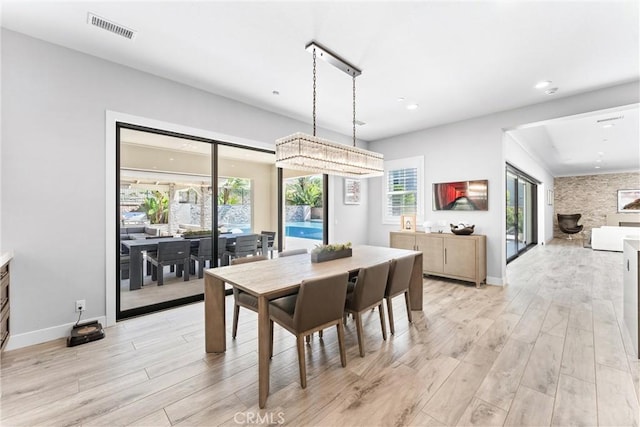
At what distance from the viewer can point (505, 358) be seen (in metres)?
2.31

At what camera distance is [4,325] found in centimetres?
234

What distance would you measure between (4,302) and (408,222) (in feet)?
17.5

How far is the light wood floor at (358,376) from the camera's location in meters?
1.69

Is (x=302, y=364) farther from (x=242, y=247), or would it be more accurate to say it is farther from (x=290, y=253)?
(x=242, y=247)

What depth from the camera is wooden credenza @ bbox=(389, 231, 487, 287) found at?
4.39 m

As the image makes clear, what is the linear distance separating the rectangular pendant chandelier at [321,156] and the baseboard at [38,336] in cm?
265

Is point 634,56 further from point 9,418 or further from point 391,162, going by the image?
point 9,418

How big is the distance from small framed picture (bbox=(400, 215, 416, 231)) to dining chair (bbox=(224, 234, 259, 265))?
2.78 metres

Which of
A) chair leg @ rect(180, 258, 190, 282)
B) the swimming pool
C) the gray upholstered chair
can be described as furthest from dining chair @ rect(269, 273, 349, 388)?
the swimming pool

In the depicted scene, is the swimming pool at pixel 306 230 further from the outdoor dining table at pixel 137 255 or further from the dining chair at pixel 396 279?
the dining chair at pixel 396 279

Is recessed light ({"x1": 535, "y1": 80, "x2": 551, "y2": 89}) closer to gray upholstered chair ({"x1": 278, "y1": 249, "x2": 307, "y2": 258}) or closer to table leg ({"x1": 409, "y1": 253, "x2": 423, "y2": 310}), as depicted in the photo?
table leg ({"x1": 409, "y1": 253, "x2": 423, "y2": 310})

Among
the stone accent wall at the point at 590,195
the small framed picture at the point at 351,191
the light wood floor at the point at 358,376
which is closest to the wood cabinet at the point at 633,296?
the light wood floor at the point at 358,376

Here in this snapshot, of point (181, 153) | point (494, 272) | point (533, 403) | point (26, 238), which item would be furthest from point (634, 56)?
point (26, 238)

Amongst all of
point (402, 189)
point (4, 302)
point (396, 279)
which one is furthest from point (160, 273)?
point (402, 189)
